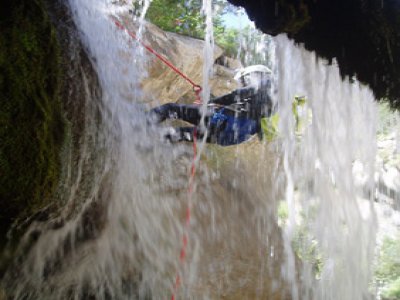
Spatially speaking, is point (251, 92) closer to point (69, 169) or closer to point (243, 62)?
point (69, 169)

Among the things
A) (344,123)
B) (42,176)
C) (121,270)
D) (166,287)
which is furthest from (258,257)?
(42,176)

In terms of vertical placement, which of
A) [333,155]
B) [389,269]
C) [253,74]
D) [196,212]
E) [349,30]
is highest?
Answer: [253,74]

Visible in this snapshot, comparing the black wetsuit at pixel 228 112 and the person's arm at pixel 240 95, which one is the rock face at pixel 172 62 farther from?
the person's arm at pixel 240 95

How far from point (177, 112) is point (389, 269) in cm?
832

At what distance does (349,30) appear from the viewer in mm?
2725

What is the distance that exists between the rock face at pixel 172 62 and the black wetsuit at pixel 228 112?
192cm

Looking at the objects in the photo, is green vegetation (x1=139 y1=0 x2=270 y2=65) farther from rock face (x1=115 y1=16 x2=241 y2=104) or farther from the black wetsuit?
the black wetsuit

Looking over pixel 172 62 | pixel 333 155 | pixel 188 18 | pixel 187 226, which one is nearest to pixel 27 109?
pixel 333 155

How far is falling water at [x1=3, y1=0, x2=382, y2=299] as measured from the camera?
329cm

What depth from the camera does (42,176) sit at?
2.32 meters

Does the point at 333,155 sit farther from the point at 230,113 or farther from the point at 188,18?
the point at 188,18

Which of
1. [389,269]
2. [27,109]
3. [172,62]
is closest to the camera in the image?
[27,109]

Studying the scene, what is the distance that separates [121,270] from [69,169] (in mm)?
1762

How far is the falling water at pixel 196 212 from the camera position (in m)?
3.29
